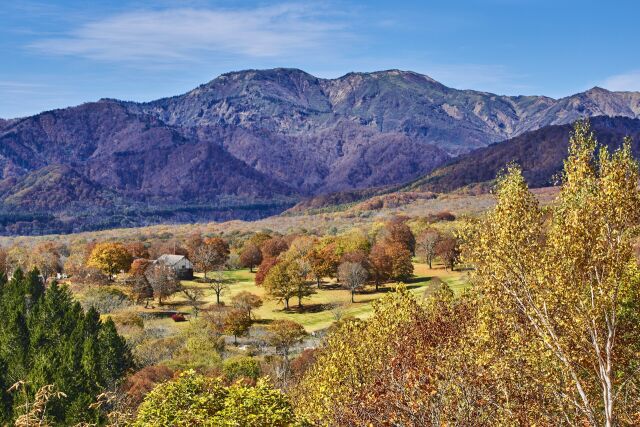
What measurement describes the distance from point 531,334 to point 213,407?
1278 cm

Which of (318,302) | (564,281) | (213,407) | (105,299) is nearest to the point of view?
(564,281)

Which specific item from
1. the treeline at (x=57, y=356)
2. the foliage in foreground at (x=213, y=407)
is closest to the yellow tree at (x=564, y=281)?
the foliage in foreground at (x=213, y=407)

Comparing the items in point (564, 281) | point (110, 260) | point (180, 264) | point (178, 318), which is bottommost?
point (178, 318)

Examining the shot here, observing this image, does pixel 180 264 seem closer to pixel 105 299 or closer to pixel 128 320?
pixel 105 299

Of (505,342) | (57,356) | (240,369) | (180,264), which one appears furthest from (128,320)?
(505,342)

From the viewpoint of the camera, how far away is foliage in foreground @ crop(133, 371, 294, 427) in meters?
23.6

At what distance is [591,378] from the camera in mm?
21594

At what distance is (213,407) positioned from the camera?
82.4ft

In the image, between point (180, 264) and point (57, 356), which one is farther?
point (180, 264)

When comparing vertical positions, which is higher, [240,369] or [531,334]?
[531,334]

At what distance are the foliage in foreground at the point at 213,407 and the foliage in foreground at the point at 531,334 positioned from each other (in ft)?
Answer: 6.64

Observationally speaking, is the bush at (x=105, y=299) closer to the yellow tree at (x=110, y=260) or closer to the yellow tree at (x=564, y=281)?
the yellow tree at (x=110, y=260)

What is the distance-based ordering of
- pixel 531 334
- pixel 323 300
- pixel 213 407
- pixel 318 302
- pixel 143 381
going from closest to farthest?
pixel 531 334 → pixel 213 407 → pixel 143 381 → pixel 318 302 → pixel 323 300

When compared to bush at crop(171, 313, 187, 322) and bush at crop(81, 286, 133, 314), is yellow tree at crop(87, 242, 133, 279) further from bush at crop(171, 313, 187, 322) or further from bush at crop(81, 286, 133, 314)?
bush at crop(171, 313, 187, 322)
